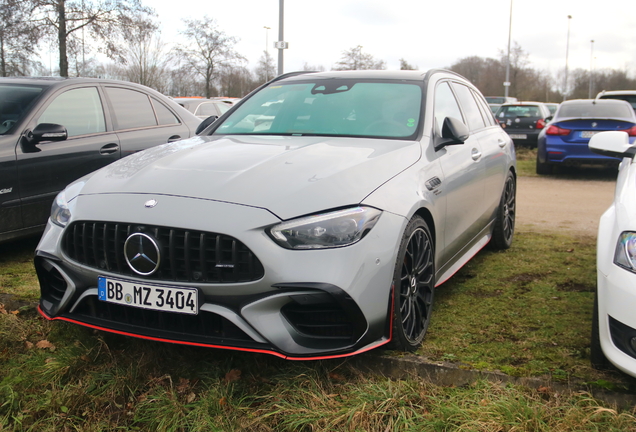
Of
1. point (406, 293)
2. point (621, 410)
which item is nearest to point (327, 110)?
point (406, 293)

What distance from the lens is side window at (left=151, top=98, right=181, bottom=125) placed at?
6.32m

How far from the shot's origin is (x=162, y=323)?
2674 millimetres

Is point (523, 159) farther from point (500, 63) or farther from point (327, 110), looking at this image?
point (500, 63)

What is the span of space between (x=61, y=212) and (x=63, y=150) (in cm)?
229

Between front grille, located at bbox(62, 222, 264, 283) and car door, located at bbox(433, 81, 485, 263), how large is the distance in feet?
5.01

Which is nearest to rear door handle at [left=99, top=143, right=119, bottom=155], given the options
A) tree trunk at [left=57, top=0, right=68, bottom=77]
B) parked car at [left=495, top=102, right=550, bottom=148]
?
parked car at [left=495, top=102, right=550, bottom=148]

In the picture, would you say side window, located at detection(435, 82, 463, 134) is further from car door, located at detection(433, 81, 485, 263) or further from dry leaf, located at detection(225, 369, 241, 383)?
dry leaf, located at detection(225, 369, 241, 383)

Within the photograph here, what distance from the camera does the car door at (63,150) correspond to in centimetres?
484

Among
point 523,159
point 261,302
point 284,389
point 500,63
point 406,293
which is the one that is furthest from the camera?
point 500,63

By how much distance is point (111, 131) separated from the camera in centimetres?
564

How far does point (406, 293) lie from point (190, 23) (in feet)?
123

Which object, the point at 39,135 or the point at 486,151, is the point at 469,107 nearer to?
the point at 486,151

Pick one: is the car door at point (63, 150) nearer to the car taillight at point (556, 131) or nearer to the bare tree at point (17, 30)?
the car taillight at point (556, 131)

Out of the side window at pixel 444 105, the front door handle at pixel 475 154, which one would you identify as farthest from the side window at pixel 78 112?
the front door handle at pixel 475 154
